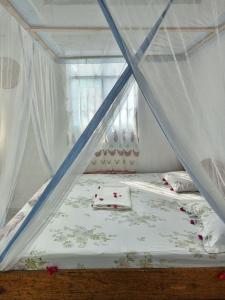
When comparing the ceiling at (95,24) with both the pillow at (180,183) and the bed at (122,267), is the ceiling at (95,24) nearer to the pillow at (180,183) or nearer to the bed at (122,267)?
the bed at (122,267)

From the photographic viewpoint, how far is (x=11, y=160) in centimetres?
208

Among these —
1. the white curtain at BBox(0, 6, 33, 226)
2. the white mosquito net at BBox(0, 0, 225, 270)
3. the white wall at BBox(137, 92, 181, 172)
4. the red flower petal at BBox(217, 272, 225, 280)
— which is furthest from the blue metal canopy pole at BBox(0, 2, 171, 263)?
the white wall at BBox(137, 92, 181, 172)

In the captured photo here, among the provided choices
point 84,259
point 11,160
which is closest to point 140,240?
point 84,259

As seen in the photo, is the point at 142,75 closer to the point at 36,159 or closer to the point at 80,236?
the point at 80,236

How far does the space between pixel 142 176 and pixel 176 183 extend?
Result: 0.66 meters

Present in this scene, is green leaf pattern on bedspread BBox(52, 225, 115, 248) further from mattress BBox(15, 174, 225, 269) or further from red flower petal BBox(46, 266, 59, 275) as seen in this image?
red flower petal BBox(46, 266, 59, 275)

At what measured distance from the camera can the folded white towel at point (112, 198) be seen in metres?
→ 2.73

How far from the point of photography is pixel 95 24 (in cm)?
221

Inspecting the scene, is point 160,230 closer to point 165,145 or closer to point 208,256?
point 208,256

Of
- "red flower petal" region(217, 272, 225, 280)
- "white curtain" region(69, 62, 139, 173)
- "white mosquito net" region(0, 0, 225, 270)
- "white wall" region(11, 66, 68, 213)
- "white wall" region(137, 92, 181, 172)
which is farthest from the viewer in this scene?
"white wall" region(137, 92, 181, 172)

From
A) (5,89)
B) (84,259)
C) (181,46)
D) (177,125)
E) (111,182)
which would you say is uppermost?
(181,46)

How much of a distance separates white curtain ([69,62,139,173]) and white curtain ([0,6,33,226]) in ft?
1.88

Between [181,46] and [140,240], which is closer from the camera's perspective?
[181,46]

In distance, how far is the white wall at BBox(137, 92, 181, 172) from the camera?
3576 mm
